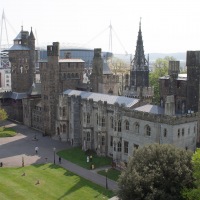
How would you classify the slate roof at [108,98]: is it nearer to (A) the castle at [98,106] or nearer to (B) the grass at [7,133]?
(A) the castle at [98,106]

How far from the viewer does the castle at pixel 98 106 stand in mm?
58938

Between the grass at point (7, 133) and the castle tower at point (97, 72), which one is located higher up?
the castle tower at point (97, 72)

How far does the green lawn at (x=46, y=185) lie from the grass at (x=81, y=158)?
4.67 m

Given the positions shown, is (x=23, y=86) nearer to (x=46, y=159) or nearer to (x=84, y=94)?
(x=84, y=94)

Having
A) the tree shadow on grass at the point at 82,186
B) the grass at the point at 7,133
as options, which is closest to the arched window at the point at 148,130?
the tree shadow on grass at the point at 82,186

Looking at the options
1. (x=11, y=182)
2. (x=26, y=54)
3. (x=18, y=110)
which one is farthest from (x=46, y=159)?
(x=26, y=54)

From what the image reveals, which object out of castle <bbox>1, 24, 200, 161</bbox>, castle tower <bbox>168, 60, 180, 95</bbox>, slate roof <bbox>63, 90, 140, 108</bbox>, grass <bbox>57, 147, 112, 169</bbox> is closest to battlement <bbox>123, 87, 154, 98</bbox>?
castle <bbox>1, 24, 200, 161</bbox>

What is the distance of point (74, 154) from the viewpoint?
70.8m

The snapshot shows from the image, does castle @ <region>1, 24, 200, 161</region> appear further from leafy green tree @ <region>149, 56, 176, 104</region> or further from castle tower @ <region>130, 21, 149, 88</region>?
leafy green tree @ <region>149, 56, 176, 104</region>

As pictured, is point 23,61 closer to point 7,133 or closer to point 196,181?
point 7,133

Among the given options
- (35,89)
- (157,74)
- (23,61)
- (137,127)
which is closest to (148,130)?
(137,127)

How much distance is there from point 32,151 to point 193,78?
3581cm

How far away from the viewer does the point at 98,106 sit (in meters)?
69.8

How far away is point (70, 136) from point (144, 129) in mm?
24728
